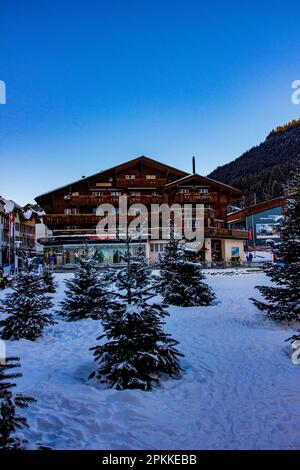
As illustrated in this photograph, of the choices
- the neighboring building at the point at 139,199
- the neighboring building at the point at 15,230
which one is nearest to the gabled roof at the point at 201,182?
the neighboring building at the point at 139,199

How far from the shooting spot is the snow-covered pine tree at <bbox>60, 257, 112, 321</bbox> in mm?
13766

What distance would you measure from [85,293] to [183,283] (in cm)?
590

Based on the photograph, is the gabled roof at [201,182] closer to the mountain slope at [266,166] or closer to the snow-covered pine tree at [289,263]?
the snow-covered pine tree at [289,263]

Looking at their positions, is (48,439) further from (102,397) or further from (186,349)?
(186,349)

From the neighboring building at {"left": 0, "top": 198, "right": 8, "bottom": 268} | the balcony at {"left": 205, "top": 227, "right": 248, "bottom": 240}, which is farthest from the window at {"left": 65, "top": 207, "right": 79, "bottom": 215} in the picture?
the balcony at {"left": 205, "top": 227, "right": 248, "bottom": 240}

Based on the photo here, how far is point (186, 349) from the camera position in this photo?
31.1 feet

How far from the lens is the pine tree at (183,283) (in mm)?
16906

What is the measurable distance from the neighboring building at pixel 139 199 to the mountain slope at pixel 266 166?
58131 millimetres

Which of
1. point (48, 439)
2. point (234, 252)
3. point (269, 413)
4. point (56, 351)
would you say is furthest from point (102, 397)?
point (234, 252)

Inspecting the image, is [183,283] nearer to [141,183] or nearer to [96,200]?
[96,200]

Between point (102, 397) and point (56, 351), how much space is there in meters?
3.85

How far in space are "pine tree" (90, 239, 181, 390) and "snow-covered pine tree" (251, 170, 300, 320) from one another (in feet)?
21.9

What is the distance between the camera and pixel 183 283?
17.4 m

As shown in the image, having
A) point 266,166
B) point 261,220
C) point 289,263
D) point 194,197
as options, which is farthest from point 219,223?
point 266,166
